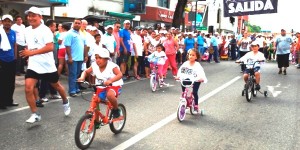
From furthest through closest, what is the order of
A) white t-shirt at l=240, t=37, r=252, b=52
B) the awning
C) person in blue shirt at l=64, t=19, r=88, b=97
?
1. the awning
2. white t-shirt at l=240, t=37, r=252, b=52
3. person in blue shirt at l=64, t=19, r=88, b=97

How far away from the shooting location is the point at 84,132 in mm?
5527

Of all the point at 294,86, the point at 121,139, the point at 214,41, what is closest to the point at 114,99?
the point at 121,139

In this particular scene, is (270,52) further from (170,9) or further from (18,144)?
(18,144)

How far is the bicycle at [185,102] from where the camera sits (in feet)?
24.7

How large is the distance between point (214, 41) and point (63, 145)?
19.9 metres

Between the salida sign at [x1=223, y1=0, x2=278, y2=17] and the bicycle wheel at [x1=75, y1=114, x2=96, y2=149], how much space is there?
618 inches

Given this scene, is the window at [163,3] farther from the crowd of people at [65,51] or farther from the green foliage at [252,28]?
the green foliage at [252,28]

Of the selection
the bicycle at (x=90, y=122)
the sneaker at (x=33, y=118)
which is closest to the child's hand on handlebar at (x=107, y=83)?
the bicycle at (x=90, y=122)

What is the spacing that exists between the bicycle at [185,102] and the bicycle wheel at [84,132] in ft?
7.46

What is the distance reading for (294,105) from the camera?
9.73 meters

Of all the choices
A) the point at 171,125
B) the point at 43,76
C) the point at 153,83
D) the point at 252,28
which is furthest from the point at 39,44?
the point at 252,28

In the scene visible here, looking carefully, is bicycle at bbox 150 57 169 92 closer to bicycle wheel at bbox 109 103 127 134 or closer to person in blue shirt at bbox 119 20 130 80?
person in blue shirt at bbox 119 20 130 80

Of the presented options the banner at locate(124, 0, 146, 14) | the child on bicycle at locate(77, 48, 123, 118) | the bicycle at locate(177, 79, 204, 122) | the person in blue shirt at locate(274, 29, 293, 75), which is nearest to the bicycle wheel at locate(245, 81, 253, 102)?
the bicycle at locate(177, 79, 204, 122)

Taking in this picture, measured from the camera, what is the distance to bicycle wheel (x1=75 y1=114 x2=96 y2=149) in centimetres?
534
